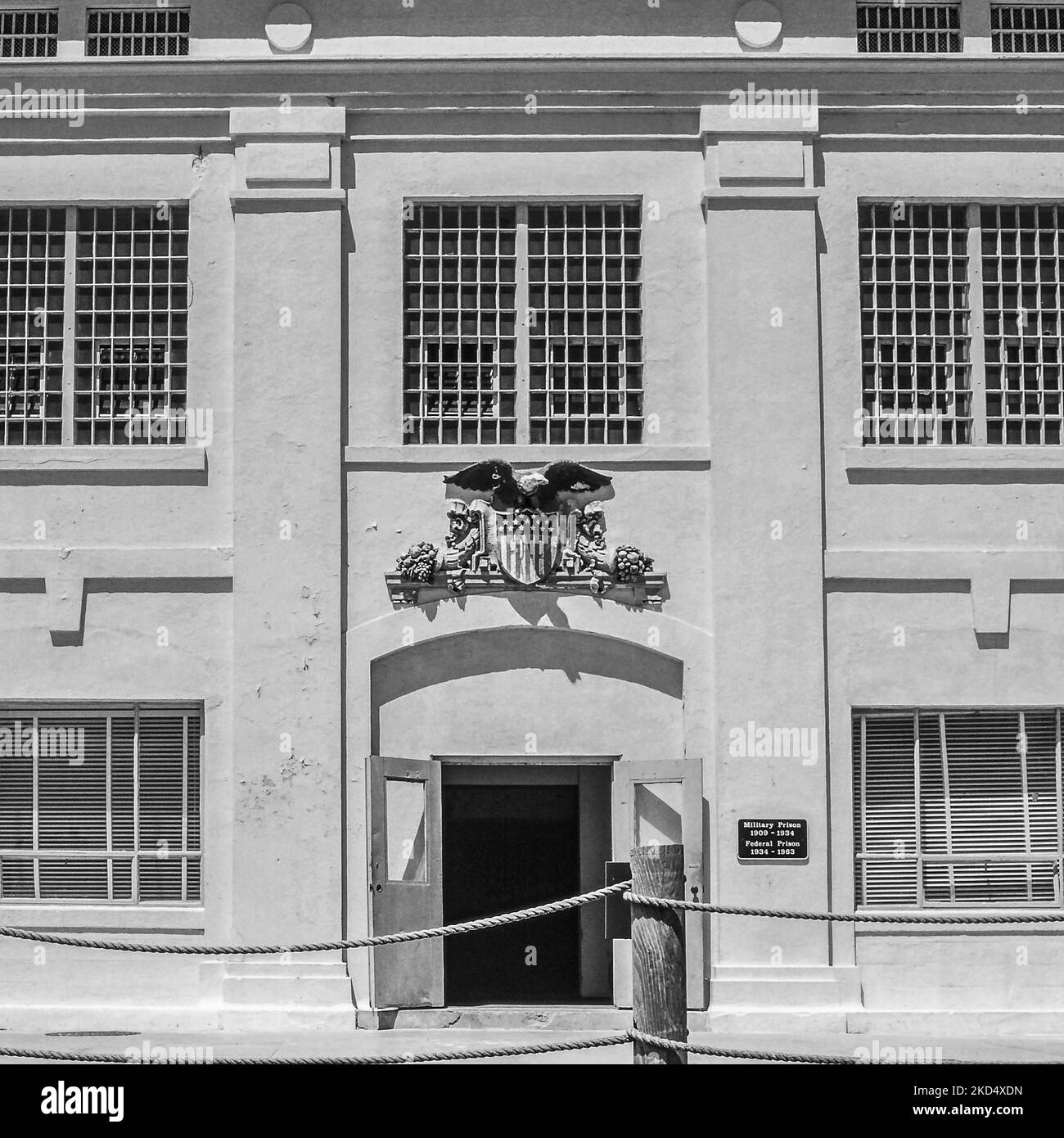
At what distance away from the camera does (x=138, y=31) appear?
1766cm

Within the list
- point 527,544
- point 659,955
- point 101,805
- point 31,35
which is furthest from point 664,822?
point 31,35

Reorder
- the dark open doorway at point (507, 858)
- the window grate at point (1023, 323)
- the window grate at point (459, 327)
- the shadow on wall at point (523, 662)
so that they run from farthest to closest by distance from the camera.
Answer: the dark open doorway at point (507, 858) < the window grate at point (1023, 323) < the window grate at point (459, 327) < the shadow on wall at point (523, 662)

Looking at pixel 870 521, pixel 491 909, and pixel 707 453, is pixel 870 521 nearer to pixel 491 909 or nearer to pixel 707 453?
pixel 707 453

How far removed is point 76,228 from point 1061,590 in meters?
9.42

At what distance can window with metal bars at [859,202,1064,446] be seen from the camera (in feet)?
57.1

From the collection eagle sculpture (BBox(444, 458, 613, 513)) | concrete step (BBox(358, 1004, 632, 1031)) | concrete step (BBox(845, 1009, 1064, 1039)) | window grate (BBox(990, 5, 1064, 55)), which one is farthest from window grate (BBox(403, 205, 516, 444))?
concrete step (BBox(845, 1009, 1064, 1039))

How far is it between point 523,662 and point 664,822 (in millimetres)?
1867

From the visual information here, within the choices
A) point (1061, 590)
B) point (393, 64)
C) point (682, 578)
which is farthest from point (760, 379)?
point (393, 64)

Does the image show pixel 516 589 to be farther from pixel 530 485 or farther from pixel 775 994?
pixel 775 994

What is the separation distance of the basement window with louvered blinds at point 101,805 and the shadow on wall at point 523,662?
180 centimetres

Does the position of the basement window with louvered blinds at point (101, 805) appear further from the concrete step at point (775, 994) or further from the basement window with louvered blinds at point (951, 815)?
the basement window with louvered blinds at point (951, 815)

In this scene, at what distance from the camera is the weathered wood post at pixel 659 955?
9852 mm

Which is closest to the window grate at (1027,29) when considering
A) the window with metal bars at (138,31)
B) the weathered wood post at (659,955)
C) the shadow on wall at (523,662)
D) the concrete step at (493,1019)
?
the shadow on wall at (523,662)

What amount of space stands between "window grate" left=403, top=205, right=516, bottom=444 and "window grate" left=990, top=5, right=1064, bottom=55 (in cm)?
476
